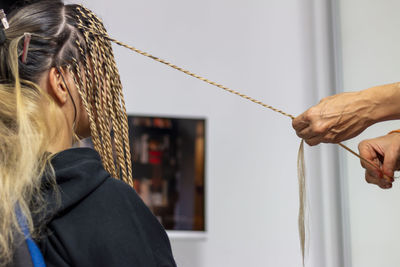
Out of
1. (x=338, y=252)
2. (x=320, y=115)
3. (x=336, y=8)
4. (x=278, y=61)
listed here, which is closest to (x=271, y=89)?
Answer: (x=278, y=61)

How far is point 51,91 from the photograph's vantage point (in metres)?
0.91

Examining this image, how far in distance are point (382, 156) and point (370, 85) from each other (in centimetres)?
53

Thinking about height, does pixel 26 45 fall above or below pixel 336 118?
above

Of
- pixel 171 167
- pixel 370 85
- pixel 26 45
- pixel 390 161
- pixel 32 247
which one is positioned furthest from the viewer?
pixel 171 167

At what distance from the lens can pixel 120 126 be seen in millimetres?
1032

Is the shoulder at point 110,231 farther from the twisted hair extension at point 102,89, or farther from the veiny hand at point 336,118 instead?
the veiny hand at point 336,118

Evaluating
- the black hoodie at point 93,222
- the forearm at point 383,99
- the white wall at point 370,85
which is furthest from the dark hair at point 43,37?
the white wall at point 370,85

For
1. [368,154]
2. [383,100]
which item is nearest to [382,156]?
[368,154]

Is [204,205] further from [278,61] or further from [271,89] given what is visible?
[278,61]

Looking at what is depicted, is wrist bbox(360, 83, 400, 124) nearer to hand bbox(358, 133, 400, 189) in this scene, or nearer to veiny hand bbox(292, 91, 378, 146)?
veiny hand bbox(292, 91, 378, 146)

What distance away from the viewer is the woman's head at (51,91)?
752 millimetres

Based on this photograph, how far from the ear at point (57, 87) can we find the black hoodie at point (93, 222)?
0.18 meters

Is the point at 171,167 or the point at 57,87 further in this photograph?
the point at 171,167

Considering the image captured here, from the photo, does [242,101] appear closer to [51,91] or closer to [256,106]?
[256,106]
